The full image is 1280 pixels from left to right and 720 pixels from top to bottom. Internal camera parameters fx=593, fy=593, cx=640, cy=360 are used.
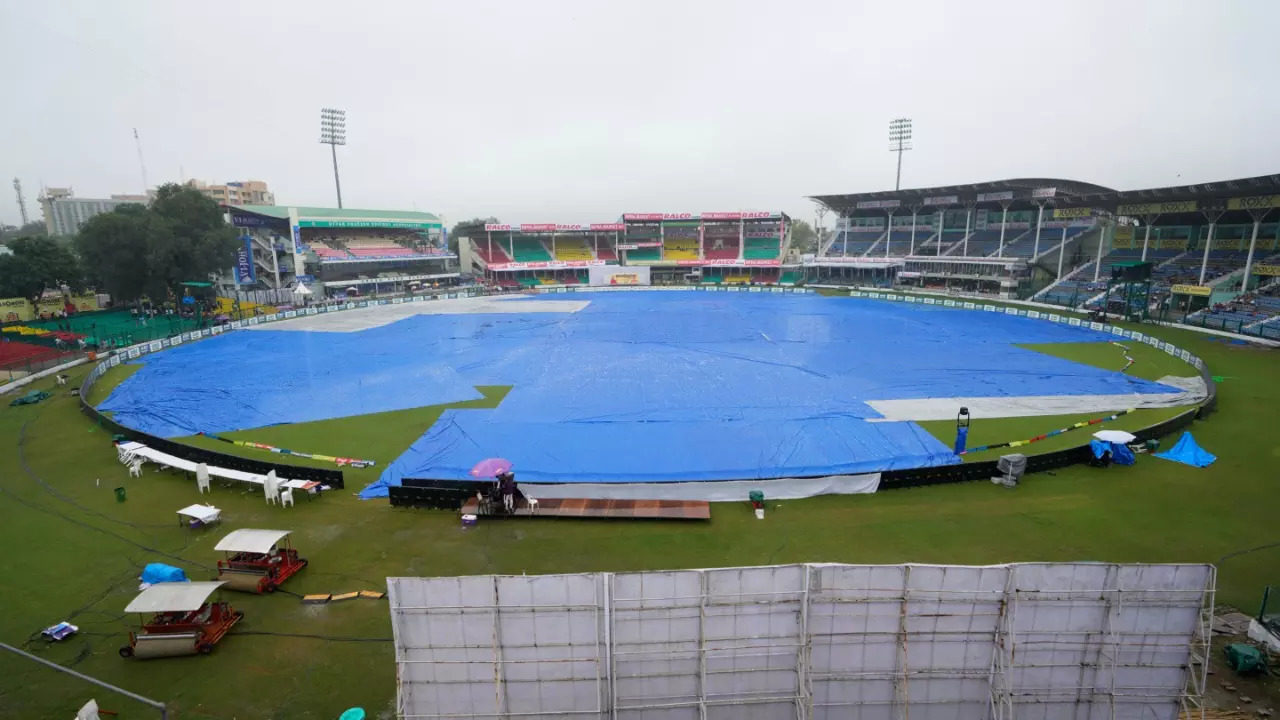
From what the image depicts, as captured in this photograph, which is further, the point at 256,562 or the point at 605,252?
the point at 605,252

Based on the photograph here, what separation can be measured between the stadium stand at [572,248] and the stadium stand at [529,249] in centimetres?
221

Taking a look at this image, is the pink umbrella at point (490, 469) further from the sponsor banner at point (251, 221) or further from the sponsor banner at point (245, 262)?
the sponsor banner at point (251, 221)

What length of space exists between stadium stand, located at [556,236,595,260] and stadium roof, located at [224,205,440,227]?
1745 cm

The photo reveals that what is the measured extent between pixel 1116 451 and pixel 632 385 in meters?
16.7

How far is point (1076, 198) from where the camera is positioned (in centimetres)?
4825

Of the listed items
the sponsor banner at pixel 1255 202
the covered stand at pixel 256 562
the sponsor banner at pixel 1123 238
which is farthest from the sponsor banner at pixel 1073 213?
the covered stand at pixel 256 562

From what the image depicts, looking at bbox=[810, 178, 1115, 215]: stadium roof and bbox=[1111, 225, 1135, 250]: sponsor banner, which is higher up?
bbox=[810, 178, 1115, 215]: stadium roof

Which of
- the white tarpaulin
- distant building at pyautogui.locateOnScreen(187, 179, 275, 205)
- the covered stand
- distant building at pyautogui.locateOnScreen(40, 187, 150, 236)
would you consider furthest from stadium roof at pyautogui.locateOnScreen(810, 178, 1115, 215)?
distant building at pyautogui.locateOnScreen(40, 187, 150, 236)

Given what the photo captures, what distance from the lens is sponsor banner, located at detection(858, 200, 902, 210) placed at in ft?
245

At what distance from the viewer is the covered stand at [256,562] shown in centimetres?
1123

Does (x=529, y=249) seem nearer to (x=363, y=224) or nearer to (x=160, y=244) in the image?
(x=363, y=224)

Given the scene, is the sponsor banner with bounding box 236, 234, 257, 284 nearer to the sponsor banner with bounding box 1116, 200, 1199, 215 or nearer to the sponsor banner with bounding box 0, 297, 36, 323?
the sponsor banner with bounding box 0, 297, 36, 323

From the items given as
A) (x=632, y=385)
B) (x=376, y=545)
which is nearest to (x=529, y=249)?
(x=632, y=385)

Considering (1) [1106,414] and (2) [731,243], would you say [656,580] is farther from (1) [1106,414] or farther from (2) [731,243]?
(2) [731,243]
